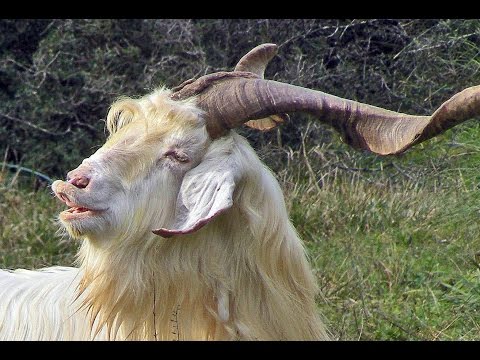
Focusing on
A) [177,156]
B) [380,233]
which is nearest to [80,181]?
[177,156]

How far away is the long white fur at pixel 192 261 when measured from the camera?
5336 millimetres

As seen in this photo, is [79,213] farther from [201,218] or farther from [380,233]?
[380,233]

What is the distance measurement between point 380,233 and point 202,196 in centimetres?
331

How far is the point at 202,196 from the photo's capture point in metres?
5.26

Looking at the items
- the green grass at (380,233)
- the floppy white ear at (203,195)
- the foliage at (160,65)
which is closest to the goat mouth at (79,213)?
the floppy white ear at (203,195)

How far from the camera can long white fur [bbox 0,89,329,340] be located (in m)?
5.34

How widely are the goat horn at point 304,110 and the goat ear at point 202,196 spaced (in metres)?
0.23

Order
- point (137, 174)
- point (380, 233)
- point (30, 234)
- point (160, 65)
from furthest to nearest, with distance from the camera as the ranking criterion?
point (160, 65) < point (30, 234) < point (380, 233) < point (137, 174)

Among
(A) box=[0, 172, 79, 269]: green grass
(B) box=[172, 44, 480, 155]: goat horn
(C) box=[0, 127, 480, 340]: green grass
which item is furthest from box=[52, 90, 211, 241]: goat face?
(A) box=[0, 172, 79, 269]: green grass

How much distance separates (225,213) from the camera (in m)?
5.43

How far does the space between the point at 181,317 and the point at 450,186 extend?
3.40 metres

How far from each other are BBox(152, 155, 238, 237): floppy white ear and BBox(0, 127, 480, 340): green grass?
5.25 ft

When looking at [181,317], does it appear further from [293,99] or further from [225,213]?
[293,99]
